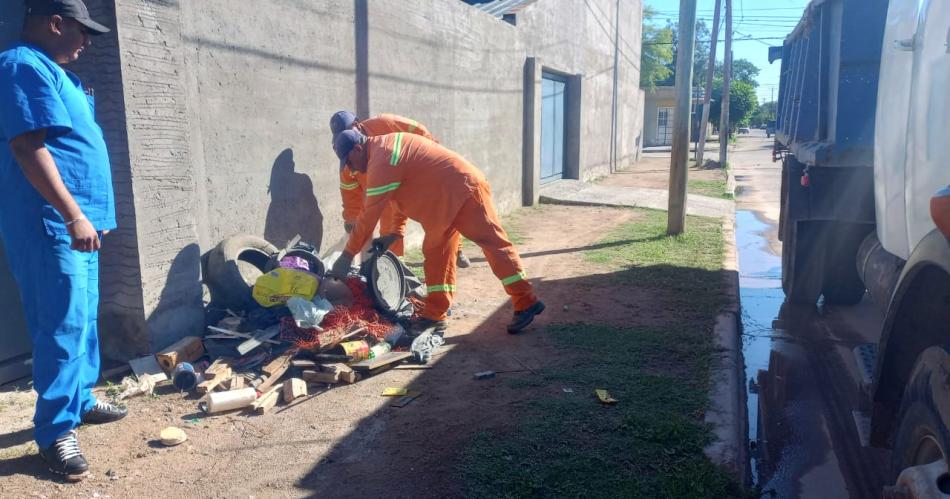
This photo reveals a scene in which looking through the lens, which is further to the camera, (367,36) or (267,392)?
(367,36)

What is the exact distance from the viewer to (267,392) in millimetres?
4262

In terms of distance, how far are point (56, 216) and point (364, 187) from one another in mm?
3481

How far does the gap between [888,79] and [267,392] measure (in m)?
3.65

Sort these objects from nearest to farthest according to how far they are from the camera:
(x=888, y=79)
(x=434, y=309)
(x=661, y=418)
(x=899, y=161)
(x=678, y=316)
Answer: (x=899, y=161), (x=888, y=79), (x=661, y=418), (x=434, y=309), (x=678, y=316)

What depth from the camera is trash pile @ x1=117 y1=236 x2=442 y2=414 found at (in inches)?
169

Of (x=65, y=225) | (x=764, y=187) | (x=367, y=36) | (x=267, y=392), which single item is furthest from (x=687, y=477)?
(x=764, y=187)

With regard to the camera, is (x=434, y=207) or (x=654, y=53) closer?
(x=434, y=207)

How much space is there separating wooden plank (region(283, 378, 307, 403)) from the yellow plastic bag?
0.76 metres

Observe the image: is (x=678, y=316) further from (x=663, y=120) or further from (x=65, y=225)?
(x=663, y=120)

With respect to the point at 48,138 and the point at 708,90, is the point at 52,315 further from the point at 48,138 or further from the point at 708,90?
the point at 708,90

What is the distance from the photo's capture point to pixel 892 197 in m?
3.16

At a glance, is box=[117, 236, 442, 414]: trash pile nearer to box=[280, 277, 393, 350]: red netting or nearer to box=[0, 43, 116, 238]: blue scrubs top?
box=[280, 277, 393, 350]: red netting

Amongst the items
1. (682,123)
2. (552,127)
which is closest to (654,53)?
(552,127)

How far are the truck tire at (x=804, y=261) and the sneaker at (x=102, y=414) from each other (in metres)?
5.34
